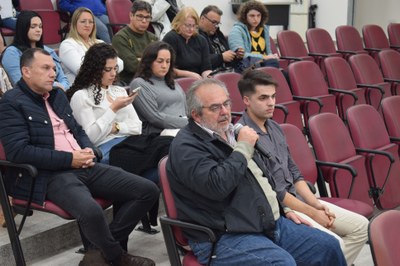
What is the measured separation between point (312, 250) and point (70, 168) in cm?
116

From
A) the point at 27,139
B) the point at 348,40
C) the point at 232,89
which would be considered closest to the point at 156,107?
the point at 232,89

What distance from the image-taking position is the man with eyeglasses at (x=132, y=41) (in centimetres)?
434

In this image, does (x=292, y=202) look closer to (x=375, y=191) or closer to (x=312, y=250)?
(x=312, y=250)

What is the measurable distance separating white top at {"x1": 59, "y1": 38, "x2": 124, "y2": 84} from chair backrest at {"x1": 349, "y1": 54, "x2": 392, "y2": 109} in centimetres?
233

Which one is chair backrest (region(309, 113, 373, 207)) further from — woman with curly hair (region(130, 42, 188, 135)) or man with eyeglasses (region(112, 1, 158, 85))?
man with eyeglasses (region(112, 1, 158, 85))

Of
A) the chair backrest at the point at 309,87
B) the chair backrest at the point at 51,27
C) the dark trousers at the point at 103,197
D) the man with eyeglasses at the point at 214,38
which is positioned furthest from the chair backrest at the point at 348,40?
the dark trousers at the point at 103,197

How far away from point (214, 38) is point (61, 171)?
2682 mm

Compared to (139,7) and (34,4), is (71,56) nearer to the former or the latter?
(139,7)

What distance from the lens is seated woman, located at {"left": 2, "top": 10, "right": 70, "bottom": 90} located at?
3.63 meters

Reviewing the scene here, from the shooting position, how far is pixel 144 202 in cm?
289

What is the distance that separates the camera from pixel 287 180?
273 cm

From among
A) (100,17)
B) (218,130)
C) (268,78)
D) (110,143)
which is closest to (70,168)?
(110,143)

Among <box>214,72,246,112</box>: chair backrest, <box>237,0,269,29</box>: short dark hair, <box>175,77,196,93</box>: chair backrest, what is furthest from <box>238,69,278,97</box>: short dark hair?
<box>237,0,269,29</box>: short dark hair

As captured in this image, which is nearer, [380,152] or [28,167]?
[28,167]
